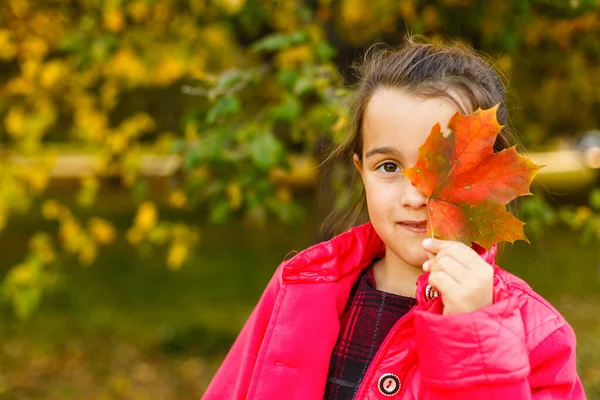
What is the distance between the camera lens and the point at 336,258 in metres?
1.73

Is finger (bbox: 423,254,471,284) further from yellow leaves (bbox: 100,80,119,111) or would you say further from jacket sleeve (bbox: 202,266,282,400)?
yellow leaves (bbox: 100,80,119,111)

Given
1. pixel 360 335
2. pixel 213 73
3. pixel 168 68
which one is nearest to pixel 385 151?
pixel 360 335

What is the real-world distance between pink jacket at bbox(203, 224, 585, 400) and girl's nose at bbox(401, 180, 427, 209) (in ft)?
0.49

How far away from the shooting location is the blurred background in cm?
284

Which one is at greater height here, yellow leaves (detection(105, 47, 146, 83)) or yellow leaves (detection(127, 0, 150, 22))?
yellow leaves (detection(127, 0, 150, 22))

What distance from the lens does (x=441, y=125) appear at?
1432 millimetres

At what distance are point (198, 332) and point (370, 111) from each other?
4.82 meters

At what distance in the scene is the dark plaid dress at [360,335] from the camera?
1.59 meters

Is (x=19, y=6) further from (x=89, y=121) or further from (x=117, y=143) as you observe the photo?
(x=117, y=143)

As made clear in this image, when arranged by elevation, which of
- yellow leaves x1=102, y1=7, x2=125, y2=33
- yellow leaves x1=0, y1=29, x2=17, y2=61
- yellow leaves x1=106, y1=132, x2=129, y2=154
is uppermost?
yellow leaves x1=102, y1=7, x2=125, y2=33

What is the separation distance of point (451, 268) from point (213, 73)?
2.83 meters

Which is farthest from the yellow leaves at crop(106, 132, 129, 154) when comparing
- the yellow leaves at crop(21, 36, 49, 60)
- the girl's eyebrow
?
the girl's eyebrow

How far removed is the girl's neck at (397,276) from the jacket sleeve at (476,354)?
1.08 ft

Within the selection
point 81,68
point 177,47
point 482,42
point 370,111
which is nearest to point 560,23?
point 482,42
